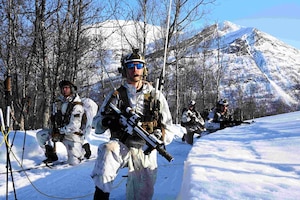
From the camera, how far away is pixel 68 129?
749 cm

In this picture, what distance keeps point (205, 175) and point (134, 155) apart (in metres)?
0.95

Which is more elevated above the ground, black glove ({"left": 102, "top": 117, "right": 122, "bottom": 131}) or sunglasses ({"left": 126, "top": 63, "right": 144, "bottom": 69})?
sunglasses ({"left": 126, "top": 63, "right": 144, "bottom": 69})

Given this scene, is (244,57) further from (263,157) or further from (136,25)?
(263,157)

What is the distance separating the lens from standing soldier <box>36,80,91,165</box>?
24.8ft

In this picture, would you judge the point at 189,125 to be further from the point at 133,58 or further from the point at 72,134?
the point at 133,58

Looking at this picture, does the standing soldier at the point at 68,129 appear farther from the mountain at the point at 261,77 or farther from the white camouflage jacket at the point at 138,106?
the mountain at the point at 261,77

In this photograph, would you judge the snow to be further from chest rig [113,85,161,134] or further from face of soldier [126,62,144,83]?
face of soldier [126,62,144,83]

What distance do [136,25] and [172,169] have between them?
1722cm

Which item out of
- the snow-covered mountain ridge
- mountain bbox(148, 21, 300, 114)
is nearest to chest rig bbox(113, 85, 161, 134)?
mountain bbox(148, 21, 300, 114)

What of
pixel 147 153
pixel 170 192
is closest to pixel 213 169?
pixel 147 153

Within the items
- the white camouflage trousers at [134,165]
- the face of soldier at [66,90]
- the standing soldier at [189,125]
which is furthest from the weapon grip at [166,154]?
the standing soldier at [189,125]

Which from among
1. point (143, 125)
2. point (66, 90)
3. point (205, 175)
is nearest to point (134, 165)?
point (143, 125)

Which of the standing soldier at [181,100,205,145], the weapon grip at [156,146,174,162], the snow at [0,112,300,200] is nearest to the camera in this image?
the snow at [0,112,300,200]

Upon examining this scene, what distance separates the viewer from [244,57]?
186000 millimetres
